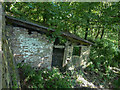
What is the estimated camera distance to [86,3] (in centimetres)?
434

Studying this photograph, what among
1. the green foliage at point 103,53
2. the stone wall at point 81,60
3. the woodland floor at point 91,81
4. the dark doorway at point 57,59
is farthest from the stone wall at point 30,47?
the green foliage at point 103,53

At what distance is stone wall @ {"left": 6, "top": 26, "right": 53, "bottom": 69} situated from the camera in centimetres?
546

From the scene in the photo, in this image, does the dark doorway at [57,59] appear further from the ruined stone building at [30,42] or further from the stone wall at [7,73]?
the stone wall at [7,73]

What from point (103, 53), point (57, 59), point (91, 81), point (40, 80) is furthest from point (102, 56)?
point (40, 80)

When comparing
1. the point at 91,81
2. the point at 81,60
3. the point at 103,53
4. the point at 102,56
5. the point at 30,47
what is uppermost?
the point at 30,47

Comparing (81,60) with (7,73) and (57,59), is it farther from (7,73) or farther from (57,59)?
(7,73)

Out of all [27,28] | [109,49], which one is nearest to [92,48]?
[109,49]

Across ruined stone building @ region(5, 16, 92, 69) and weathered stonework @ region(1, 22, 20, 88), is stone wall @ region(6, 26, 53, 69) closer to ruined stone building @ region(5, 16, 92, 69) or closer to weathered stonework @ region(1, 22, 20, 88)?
ruined stone building @ region(5, 16, 92, 69)

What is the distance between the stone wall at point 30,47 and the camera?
546cm

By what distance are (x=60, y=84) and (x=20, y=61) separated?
268 centimetres

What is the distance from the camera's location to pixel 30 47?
582 centimetres

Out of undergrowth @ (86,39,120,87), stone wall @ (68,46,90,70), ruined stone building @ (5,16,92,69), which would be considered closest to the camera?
ruined stone building @ (5,16,92,69)

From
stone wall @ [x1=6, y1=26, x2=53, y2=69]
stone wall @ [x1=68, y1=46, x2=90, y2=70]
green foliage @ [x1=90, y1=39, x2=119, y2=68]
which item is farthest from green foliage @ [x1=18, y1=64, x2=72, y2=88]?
green foliage @ [x1=90, y1=39, x2=119, y2=68]

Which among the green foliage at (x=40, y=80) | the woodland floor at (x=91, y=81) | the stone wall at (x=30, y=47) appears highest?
the stone wall at (x=30, y=47)
